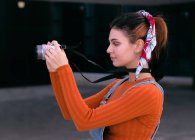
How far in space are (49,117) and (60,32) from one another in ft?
39.0

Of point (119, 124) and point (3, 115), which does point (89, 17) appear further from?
point (119, 124)

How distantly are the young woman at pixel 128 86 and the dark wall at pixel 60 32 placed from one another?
43.0 ft

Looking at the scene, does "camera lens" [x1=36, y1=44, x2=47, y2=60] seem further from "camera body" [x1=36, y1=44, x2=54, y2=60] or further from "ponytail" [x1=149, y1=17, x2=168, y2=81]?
"ponytail" [x1=149, y1=17, x2=168, y2=81]

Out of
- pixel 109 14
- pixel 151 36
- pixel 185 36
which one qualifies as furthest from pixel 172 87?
pixel 151 36

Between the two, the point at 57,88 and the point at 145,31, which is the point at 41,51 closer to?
the point at 57,88

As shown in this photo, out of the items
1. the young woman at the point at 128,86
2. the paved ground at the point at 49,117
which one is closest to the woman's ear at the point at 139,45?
the young woman at the point at 128,86

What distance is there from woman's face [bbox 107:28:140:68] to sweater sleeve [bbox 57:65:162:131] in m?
0.16

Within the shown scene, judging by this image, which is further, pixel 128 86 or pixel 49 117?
pixel 49 117

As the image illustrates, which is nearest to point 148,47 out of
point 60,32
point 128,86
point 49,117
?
point 128,86

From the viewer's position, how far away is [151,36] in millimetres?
1992

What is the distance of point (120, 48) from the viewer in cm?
199

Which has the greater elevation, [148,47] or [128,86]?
[148,47]

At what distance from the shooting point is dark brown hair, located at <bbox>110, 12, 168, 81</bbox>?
6.56 feet

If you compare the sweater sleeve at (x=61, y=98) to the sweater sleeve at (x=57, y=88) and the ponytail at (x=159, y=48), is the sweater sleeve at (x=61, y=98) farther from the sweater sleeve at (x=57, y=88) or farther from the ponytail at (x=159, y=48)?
the ponytail at (x=159, y=48)
